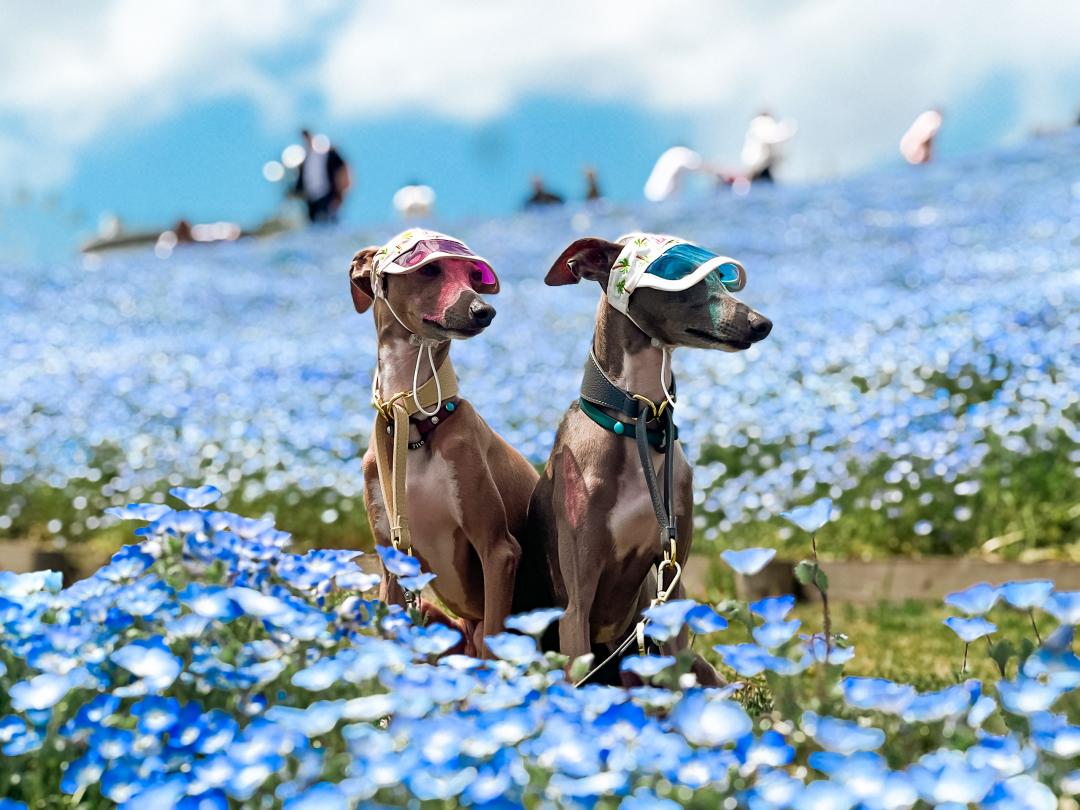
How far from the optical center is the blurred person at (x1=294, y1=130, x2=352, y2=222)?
18.5 meters

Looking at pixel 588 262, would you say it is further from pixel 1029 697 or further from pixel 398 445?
pixel 1029 697

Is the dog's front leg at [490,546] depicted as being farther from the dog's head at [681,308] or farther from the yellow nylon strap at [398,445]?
the dog's head at [681,308]

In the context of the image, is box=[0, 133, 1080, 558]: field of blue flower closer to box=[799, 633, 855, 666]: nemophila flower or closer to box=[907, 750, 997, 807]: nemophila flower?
box=[799, 633, 855, 666]: nemophila flower

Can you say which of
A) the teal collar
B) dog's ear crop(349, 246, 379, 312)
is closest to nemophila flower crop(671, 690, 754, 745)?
the teal collar

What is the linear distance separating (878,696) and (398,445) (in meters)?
1.19

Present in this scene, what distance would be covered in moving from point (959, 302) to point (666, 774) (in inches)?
325

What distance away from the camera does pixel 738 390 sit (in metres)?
7.70

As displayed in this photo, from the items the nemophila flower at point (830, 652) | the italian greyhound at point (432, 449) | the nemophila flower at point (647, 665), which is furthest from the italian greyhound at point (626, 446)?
the nemophila flower at point (647, 665)

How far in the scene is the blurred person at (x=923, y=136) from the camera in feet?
70.3

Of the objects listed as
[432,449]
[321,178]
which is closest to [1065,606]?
[432,449]

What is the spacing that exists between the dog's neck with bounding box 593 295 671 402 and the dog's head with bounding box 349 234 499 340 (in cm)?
27

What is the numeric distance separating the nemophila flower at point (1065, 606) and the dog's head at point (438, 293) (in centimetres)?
117

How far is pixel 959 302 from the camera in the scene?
8.93 metres

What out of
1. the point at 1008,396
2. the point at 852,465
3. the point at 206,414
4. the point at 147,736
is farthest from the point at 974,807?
the point at 206,414
